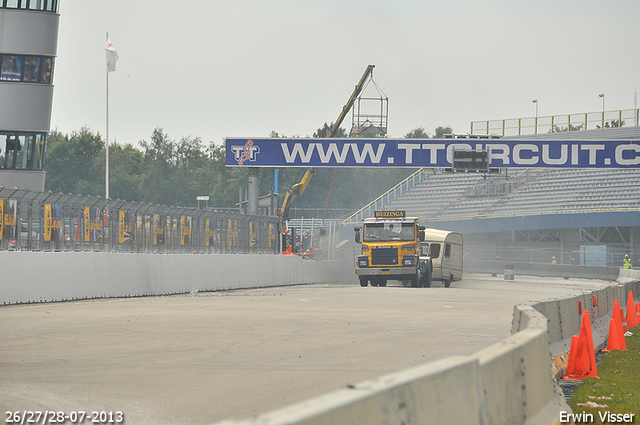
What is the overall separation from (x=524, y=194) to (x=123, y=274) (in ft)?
155

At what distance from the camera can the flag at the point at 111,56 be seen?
4672 cm

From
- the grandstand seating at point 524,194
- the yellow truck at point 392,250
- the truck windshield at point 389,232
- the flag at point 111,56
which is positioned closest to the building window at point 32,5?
the flag at point 111,56

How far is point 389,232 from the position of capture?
1350 inches

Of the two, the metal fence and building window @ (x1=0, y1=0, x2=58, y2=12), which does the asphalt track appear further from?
building window @ (x1=0, y1=0, x2=58, y2=12)

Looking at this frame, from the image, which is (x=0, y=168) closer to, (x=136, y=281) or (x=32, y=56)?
(x=32, y=56)

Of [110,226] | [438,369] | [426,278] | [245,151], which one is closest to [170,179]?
[245,151]

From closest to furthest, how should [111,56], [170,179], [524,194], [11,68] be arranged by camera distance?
1. [11,68]
2. [111,56]
3. [524,194]
4. [170,179]

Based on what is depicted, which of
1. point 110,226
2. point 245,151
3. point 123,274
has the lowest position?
point 123,274

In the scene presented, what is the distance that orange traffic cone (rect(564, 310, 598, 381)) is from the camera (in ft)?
32.4

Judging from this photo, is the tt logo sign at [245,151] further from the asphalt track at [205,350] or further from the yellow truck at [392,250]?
the asphalt track at [205,350]

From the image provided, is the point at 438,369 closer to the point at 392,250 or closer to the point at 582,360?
the point at 582,360

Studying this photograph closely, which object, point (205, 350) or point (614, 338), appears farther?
point (614, 338)

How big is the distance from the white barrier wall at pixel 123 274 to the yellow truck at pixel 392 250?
334 cm

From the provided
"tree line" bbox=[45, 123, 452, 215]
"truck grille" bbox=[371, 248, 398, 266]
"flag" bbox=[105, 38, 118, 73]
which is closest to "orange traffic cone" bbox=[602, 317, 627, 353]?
"truck grille" bbox=[371, 248, 398, 266]
